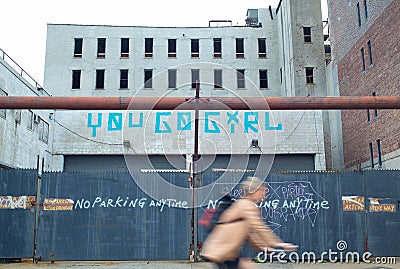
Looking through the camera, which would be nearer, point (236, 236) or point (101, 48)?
point (236, 236)

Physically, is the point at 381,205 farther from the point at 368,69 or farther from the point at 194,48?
the point at 194,48

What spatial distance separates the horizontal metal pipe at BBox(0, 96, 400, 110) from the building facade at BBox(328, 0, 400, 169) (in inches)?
464

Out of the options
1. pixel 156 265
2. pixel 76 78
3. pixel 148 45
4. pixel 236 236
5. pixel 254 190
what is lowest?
pixel 156 265

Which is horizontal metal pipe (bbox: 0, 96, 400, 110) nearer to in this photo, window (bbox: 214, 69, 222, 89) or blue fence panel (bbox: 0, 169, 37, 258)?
blue fence panel (bbox: 0, 169, 37, 258)

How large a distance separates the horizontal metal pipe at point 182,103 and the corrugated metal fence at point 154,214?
7.07 ft

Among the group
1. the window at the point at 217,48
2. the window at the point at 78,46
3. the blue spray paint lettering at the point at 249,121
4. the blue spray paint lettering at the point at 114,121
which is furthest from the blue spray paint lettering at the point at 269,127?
the window at the point at 78,46

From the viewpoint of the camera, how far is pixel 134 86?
44.6m

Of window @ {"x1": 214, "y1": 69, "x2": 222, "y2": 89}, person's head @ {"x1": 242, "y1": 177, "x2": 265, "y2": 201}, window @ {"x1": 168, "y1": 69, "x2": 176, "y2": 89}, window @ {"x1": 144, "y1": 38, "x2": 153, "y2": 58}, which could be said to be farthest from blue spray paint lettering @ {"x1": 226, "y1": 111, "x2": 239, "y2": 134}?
person's head @ {"x1": 242, "y1": 177, "x2": 265, "y2": 201}

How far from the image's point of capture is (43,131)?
28.5m

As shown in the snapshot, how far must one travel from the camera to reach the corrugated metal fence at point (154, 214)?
14.6 m

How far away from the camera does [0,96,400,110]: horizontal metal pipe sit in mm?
14625

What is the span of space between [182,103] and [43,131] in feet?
54.2

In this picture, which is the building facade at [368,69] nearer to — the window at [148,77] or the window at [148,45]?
the window at [148,77]

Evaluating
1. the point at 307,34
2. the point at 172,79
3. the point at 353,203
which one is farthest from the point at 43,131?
the point at 307,34
